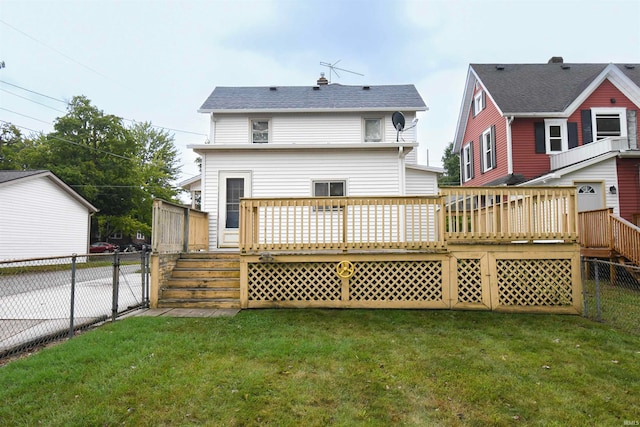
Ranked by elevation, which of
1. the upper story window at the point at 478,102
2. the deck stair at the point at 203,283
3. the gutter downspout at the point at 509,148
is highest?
the upper story window at the point at 478,102

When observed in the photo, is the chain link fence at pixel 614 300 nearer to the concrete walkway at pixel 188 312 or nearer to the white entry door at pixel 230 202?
the concrete walkway at pixel 188 312

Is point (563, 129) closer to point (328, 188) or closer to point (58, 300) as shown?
point (328, 188)

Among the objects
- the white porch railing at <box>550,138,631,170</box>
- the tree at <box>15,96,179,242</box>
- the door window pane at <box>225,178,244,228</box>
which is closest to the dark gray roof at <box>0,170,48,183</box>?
the tree at <box>15,96,179,242</box>

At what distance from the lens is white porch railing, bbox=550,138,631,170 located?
10562 millimetres

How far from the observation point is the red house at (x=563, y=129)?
10727 millimetres

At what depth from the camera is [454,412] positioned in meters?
2.58

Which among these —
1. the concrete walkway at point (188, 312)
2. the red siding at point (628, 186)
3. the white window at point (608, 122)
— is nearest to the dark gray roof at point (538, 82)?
the white window at point (608, 122)

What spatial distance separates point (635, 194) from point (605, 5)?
9.66 metres

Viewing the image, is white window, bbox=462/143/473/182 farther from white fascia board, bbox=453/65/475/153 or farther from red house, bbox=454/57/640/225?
white fascia board, bbox=453/65/475/153

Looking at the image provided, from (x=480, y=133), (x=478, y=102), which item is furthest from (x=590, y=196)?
(x=478, y=102)

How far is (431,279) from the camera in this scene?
6023 mm

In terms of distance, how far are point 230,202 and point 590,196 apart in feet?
37.5

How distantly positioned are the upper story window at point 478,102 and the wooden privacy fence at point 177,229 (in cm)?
1335

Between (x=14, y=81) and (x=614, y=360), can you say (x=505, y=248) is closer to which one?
(x=614, y=360)
